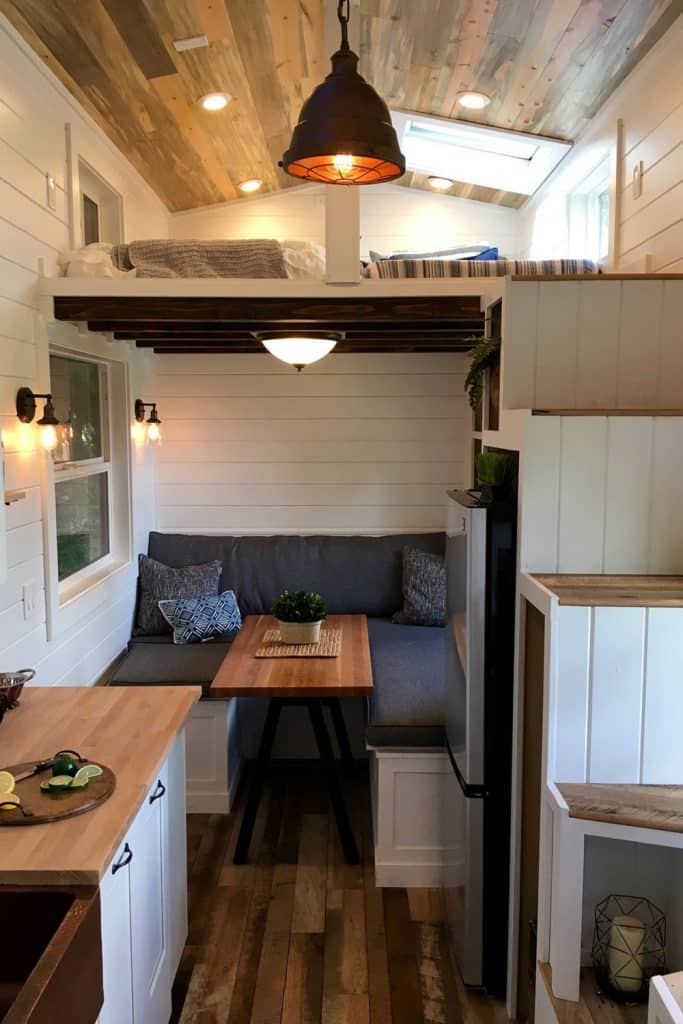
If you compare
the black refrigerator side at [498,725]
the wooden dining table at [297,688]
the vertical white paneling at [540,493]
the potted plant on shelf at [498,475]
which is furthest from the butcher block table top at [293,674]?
the vertical white paneling at [540,493]

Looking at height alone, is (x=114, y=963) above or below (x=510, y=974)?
above

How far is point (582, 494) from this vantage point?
6.72 feet

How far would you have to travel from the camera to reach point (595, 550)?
6.73ft

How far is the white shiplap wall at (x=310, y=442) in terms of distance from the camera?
4.95m

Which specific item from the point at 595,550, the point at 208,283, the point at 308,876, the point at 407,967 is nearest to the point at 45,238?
the point at 208,283

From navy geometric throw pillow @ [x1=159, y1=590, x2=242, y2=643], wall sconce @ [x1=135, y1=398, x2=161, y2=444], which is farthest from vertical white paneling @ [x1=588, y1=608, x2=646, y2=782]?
wall sconce @ [x1=135, y1=398, x2=161, y2=444]

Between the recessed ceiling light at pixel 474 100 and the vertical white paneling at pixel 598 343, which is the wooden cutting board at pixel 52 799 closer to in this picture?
the vertical white paneling at pixel 598 343

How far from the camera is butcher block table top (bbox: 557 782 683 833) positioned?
158cm

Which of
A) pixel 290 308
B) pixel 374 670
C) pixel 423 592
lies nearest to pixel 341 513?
pixel 423 592

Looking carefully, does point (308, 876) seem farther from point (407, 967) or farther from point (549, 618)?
point (549, 618)

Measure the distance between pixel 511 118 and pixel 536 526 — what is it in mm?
2551

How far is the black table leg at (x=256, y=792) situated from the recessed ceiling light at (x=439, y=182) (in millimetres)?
3150

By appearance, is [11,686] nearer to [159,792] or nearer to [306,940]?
[159,792]

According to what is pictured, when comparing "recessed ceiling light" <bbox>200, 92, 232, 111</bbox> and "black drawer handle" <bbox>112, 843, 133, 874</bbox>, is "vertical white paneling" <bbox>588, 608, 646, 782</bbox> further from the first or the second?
"recessed ceiling light" <bbox>200, 92, 232, 111</bbox>
